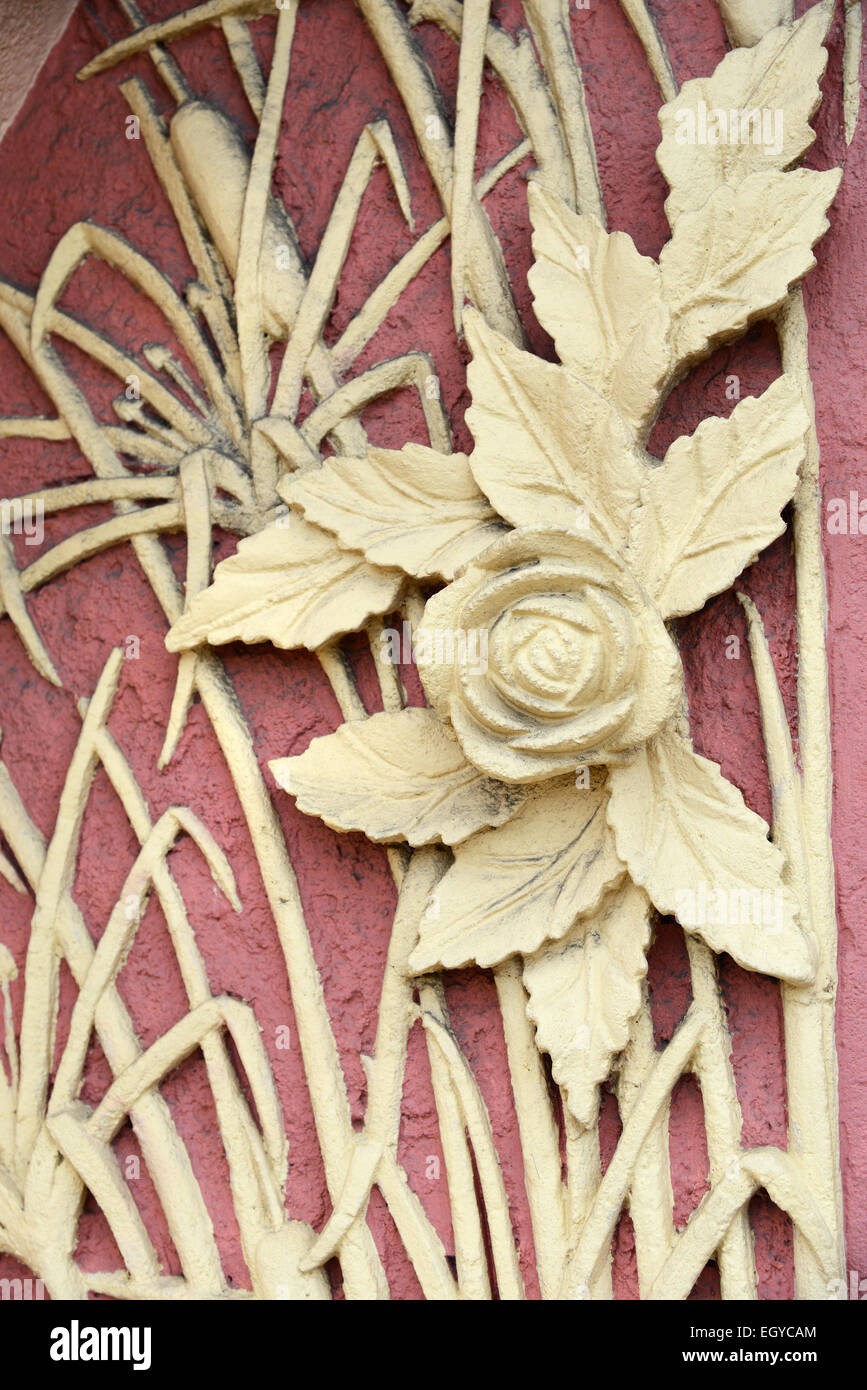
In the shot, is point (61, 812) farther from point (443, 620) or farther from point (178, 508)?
point (443, 620)

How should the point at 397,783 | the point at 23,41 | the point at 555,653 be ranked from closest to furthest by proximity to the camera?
the point at 555,653 → the point at 397,783 → the point at 23,41

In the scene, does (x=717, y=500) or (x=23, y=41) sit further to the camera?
(x=23, y=41)

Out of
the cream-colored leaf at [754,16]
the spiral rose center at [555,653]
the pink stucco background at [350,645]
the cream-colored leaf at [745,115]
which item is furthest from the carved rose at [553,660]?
the cream-colored leaf at [754,16]

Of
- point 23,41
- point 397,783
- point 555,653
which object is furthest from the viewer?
→ point 23,41

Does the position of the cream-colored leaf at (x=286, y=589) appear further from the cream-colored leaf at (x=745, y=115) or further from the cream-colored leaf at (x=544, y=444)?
the cream-colored leaf at (x=745, y=115)

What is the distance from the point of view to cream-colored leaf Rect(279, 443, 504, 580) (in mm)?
1172

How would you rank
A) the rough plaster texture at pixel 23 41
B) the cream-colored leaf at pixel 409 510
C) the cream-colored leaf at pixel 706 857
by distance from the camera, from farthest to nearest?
the rough plaster texture at pixel 23 41 < the cream-colored leaf at pixel 409 510 < the cream-colored leaf at pixel 706 857

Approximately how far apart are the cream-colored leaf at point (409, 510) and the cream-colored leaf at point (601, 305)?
133 mm

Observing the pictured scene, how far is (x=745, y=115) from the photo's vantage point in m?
1.15

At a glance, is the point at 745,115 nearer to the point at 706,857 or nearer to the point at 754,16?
the point at 754,16

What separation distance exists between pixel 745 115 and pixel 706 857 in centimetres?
60

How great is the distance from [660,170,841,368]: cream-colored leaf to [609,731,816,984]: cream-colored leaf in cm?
33

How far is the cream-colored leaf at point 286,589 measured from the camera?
1197mm

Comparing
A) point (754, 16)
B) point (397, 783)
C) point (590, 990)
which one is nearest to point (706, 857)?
point (590, 990)
